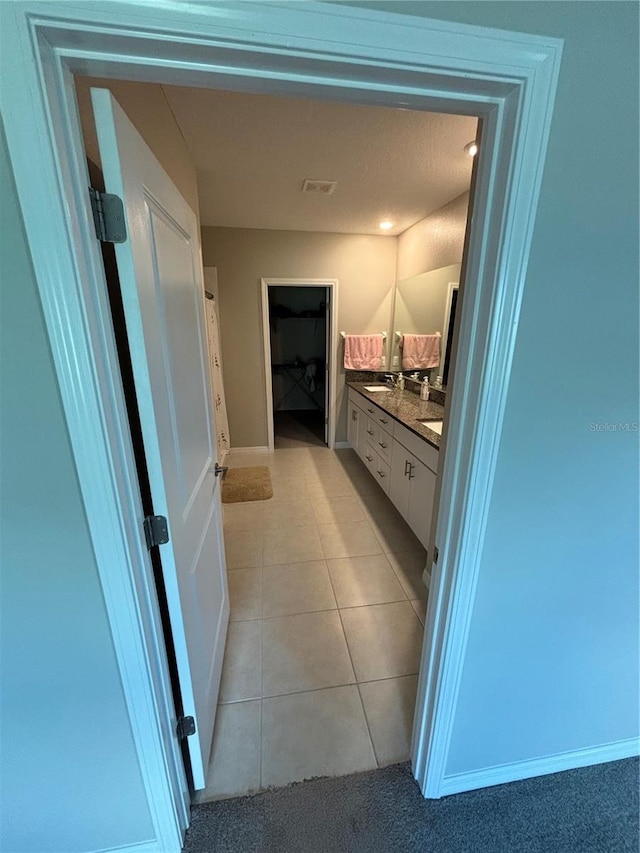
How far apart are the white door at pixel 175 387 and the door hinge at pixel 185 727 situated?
3 cm

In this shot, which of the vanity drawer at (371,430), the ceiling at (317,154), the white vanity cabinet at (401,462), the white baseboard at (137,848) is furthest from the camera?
the vanity drawer at (371,430)

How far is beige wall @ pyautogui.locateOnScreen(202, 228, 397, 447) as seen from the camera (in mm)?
3805

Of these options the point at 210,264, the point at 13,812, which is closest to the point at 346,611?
the point at 13,812

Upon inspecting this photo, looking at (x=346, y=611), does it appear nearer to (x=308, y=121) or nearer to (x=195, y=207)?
(x=308, y=121)

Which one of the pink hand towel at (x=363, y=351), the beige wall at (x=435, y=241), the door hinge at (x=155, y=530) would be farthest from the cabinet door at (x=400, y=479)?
the door hinge at (x=155, y=530)

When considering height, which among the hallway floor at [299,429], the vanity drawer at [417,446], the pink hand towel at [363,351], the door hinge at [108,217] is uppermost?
the door hinge at [108,217]

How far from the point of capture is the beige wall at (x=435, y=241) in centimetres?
267

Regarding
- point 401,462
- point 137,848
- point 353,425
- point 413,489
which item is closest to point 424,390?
point 401,462

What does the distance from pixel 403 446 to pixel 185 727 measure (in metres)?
1.96

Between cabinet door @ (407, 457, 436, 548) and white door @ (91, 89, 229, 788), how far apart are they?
129cm

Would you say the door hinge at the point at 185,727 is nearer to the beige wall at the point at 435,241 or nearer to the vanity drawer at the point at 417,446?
the vanity drawer at the point at 417,446

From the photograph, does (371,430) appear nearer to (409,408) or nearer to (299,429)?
(409,408)

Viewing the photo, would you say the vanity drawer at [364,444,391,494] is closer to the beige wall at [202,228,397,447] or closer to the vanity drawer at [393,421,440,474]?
the vanity drawer at [393,421,440,474]

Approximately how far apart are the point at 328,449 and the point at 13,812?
3.79 meters
